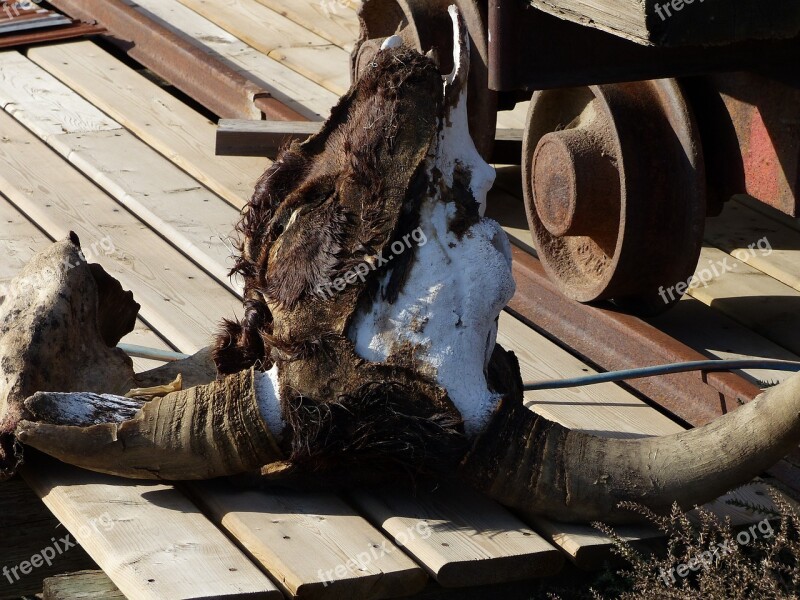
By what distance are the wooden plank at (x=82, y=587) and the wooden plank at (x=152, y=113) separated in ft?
7.01

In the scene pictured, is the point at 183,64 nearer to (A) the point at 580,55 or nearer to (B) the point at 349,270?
(A) the point at 580,55

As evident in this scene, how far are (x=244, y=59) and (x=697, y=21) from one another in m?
3.98

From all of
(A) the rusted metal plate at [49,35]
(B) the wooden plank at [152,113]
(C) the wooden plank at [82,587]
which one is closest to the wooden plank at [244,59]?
(A) the rusted metal plate at [49,35]

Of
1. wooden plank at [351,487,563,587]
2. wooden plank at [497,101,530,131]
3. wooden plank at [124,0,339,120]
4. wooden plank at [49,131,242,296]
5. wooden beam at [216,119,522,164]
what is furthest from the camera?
wooden plank at [124,0,339,120]

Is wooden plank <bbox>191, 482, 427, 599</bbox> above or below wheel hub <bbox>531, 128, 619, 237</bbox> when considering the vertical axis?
below

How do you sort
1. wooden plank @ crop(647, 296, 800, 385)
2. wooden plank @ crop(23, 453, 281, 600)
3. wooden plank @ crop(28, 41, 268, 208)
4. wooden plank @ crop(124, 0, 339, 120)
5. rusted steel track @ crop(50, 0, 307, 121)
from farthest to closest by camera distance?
wooden plank @ crop(124, 0, 339, 120), rusted steel track @ crop(50, 0, 307, 121), wooden plank @ crop(28, 41, 268, 208), wooden plank @ crop(647, 296, 800, 385), wooden plank @ crop(23, 453, 281, 600)

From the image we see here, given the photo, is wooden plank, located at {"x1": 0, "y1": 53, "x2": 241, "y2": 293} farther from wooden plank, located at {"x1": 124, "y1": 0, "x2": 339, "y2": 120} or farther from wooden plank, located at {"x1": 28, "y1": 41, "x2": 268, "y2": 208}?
wooden plank, located at {"x1": 124, "y1": 0, "x2": 339, "y2": 120}

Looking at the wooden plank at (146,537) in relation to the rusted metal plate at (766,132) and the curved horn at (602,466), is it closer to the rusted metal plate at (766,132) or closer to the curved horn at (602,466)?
the curved horn at (602,466)

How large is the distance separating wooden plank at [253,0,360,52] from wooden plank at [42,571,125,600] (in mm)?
4158

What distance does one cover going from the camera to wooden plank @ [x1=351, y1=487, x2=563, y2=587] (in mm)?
2832

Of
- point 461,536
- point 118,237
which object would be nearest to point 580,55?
point 461,536

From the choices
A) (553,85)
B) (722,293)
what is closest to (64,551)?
(553,85)

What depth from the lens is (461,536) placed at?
2920mm

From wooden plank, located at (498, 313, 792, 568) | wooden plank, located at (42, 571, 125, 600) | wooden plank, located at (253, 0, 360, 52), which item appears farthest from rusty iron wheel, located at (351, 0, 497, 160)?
wooden plank, located at (253, 0, 360, 52)
